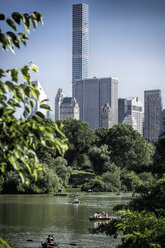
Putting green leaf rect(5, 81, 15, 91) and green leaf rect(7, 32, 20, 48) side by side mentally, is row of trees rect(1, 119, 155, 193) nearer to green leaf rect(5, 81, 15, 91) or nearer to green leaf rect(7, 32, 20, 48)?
green leaf rect(7, 32, 20, 48)

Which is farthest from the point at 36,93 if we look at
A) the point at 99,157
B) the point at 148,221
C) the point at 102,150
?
the point at 102,150

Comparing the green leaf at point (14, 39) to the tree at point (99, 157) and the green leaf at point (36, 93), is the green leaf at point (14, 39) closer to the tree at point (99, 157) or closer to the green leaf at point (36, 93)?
the green leaf at point (36, 93)

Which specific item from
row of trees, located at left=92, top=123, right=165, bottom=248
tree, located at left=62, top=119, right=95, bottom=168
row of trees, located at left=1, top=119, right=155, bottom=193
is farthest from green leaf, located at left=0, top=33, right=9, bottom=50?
tree, located at left=62, top=119, right=95, bottom=168

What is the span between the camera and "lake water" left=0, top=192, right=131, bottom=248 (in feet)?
90.9

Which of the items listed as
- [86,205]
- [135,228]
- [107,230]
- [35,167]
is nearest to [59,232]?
[107,230]

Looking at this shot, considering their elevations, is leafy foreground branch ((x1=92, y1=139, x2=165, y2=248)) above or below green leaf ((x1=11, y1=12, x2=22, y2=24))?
below

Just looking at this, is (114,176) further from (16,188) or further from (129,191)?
(16,188)

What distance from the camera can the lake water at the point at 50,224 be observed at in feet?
90.9

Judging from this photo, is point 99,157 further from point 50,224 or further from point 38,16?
point 38,16

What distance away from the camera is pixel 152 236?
15.6 metres

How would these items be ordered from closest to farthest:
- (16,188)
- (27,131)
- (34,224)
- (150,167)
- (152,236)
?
(27,131)
(152,236)
(150,167)
(34,224)
(16,188)

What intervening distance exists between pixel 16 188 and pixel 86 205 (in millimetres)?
22095

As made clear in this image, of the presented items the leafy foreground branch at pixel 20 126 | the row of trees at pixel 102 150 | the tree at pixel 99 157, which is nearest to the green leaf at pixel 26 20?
the leafy foreground branch at pixel 20 126

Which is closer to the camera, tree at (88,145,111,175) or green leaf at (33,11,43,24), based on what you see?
green leaf at (33,11,43,24)
